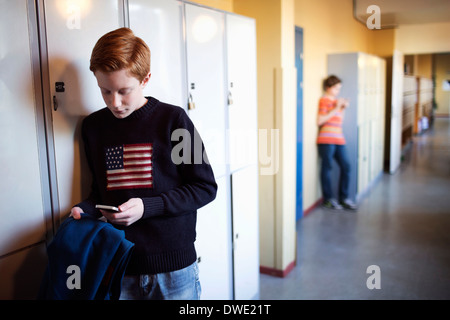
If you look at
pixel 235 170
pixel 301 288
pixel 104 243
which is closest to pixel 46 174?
pixel 104 243

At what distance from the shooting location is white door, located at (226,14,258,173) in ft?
7.58

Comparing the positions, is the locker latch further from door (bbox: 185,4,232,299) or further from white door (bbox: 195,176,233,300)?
white door (bbox: 195,176,233,300)

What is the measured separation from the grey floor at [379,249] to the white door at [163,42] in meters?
1.74

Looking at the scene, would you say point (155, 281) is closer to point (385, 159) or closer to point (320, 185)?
point (320, 185)

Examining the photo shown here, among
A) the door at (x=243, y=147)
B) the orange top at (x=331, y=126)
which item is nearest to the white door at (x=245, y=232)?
the door at (x=243, y=147)

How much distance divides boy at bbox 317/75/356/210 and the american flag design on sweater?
3737mm

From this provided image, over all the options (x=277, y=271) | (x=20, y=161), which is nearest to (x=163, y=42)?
(x=20, y=161)

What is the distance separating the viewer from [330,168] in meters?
4.95

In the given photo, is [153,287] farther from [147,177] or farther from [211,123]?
[211,123]

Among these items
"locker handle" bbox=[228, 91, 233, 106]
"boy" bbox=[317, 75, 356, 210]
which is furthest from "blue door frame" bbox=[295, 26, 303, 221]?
"locker handle" bbox=[228, 91, 233, 106]

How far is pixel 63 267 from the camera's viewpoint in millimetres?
1197

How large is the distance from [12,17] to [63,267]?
29.7 inches

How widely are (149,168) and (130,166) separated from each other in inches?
2.6

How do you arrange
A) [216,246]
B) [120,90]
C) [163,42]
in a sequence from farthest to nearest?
[216,246] < [163,42] < [120,90]
